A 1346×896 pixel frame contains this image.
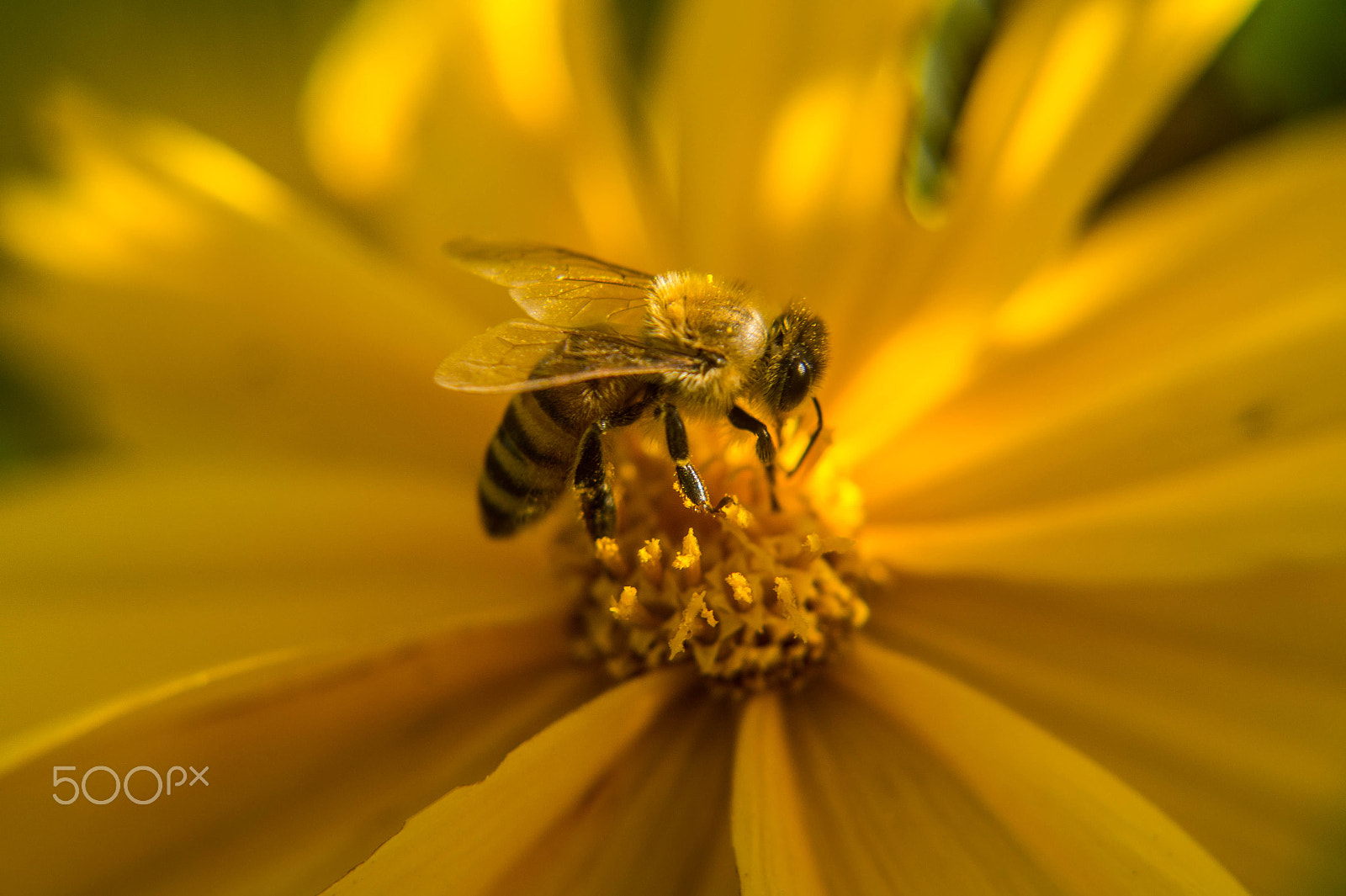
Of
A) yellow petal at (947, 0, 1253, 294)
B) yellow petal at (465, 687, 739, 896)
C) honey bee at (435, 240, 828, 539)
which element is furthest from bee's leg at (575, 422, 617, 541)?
yellow petal at (947, 0, 1253, 294)

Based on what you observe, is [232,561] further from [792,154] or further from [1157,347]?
[1157,347]

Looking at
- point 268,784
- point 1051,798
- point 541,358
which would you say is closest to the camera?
point 1051,798

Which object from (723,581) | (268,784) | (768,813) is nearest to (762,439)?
(723,581)

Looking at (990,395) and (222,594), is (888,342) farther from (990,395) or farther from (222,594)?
(222,594)

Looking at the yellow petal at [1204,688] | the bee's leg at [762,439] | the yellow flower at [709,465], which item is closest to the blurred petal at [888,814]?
the yellow flower at [709,465]

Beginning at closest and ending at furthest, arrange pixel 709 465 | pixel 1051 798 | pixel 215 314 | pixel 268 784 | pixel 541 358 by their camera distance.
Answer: pixel 1051 798
pixel 541 358
pixel 268 784
pixel 709 465
pixel 215 314

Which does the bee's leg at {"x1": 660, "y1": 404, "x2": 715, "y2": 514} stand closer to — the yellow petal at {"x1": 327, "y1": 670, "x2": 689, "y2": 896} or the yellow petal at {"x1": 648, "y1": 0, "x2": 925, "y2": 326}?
the yellow petal at {"x1": 327, "y1": 670, "x2": 689, "y2": 896}

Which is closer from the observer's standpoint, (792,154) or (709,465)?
(709,465)
